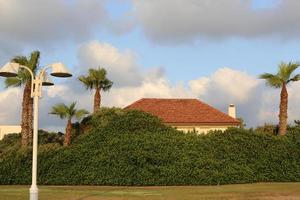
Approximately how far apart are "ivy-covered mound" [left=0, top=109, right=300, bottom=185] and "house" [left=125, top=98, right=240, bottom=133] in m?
9.12

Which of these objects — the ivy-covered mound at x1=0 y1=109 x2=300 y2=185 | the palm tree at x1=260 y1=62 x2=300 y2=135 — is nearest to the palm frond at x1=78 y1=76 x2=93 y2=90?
the ivy-covered mound at x1=0 y1=109 x2=300 y2=185

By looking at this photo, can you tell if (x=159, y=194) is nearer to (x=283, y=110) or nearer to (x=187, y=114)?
(x=283, y=110)

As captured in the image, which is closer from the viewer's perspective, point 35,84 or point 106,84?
point 35,84

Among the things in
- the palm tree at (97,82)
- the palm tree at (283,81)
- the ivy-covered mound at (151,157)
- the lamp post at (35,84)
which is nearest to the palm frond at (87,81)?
the palm tree at (97,82)

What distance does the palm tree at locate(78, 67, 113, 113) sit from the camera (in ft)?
127

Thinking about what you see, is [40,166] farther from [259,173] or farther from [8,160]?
[259,173]

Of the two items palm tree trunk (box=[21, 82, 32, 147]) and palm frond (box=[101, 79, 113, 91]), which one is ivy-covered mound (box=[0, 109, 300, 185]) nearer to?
palm tree trunk (box=[21, 82, 32, 147])

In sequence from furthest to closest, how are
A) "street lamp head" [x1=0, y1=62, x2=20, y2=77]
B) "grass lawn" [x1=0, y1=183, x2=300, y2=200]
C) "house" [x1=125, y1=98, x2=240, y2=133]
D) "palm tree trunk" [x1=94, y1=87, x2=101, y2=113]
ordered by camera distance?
"house" [x1=125, y1=98, x2=240, y2=133], "palm tree trunk" [x1=94, y1=87, x2=101, y2=113], "grass lawn" [x1=0, y1=183, x2=300, y2=200], "street lamp head" [x1=0, y1=62, x2=20, y2=77]

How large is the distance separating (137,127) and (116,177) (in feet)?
14.3

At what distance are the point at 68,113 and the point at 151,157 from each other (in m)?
6.69

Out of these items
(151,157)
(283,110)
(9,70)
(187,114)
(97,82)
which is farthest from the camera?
(187,114)

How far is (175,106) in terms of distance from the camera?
1850 inches

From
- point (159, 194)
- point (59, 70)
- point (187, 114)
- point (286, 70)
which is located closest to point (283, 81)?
point (286, 70)

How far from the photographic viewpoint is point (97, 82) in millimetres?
39000
